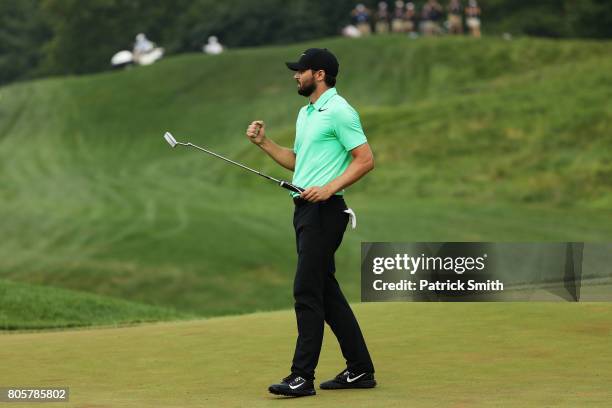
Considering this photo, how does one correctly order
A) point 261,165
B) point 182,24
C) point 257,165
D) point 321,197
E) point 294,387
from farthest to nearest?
point 182,24
point 257,165
point 261,165
point 321,197
point 294,387

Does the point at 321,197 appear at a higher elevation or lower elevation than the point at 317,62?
lower

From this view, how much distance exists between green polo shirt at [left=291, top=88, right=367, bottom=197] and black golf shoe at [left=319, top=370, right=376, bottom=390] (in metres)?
1.14

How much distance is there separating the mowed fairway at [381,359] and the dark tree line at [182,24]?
77.4m

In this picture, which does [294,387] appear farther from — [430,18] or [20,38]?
[20,38]

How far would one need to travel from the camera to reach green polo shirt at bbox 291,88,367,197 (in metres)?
8.05

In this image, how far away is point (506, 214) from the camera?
34.8 metres

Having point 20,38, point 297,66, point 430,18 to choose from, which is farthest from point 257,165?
point 20,38

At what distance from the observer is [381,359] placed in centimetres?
940

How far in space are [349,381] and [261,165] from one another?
37.0 m

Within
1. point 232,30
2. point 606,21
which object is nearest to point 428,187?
point 606,21

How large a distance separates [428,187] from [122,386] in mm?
31840

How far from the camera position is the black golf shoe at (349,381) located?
26.8 ft

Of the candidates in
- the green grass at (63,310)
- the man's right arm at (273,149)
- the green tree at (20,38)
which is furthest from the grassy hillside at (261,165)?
the green tree at (20,38)

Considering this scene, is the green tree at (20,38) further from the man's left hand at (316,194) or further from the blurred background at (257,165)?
the man's left hand at (316,194)
